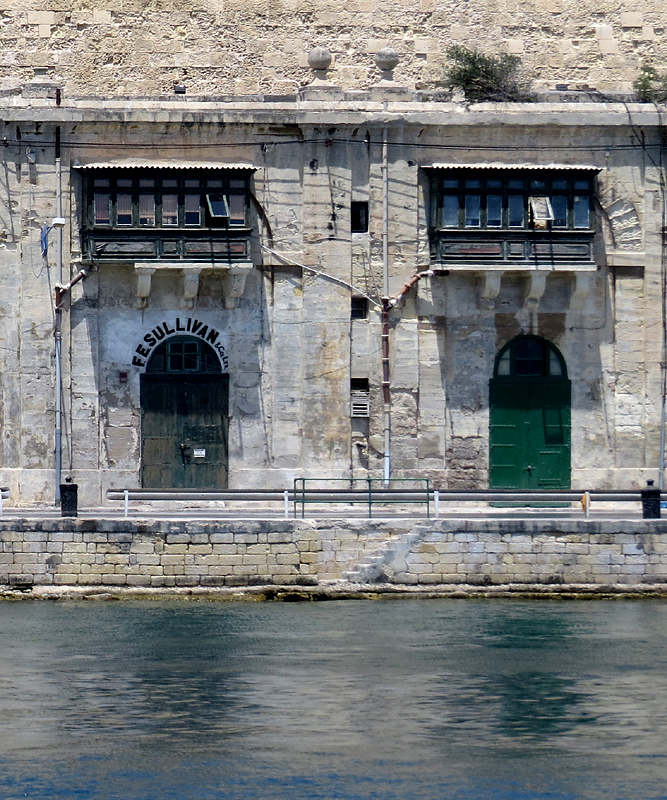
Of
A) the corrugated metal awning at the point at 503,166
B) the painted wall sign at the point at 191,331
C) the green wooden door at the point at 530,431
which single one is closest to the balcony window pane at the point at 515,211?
the corrugated metal awning at the point at 503,166

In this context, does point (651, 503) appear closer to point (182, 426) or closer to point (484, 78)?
point (182, 426)

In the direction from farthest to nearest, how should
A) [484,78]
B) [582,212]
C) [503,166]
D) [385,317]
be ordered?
[484,78]
[582,212]
[385,317]
[503,166]

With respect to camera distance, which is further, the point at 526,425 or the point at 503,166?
the point at 526,425

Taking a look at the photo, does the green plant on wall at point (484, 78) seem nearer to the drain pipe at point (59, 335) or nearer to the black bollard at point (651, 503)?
the drain pipe at point (59, 335)

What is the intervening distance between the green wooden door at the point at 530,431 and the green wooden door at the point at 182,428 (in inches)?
256

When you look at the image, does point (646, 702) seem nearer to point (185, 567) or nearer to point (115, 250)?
point (185, 567)

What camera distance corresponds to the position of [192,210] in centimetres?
4412

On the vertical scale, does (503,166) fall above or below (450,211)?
above

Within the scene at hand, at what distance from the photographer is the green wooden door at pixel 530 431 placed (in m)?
45.4

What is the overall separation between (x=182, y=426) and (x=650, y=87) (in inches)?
547

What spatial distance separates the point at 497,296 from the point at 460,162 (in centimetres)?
327

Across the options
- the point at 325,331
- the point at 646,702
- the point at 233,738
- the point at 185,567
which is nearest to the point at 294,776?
the point at 233,738

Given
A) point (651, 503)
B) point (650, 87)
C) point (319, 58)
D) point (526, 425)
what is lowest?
point (651, 503)

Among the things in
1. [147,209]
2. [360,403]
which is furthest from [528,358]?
[147,209]
